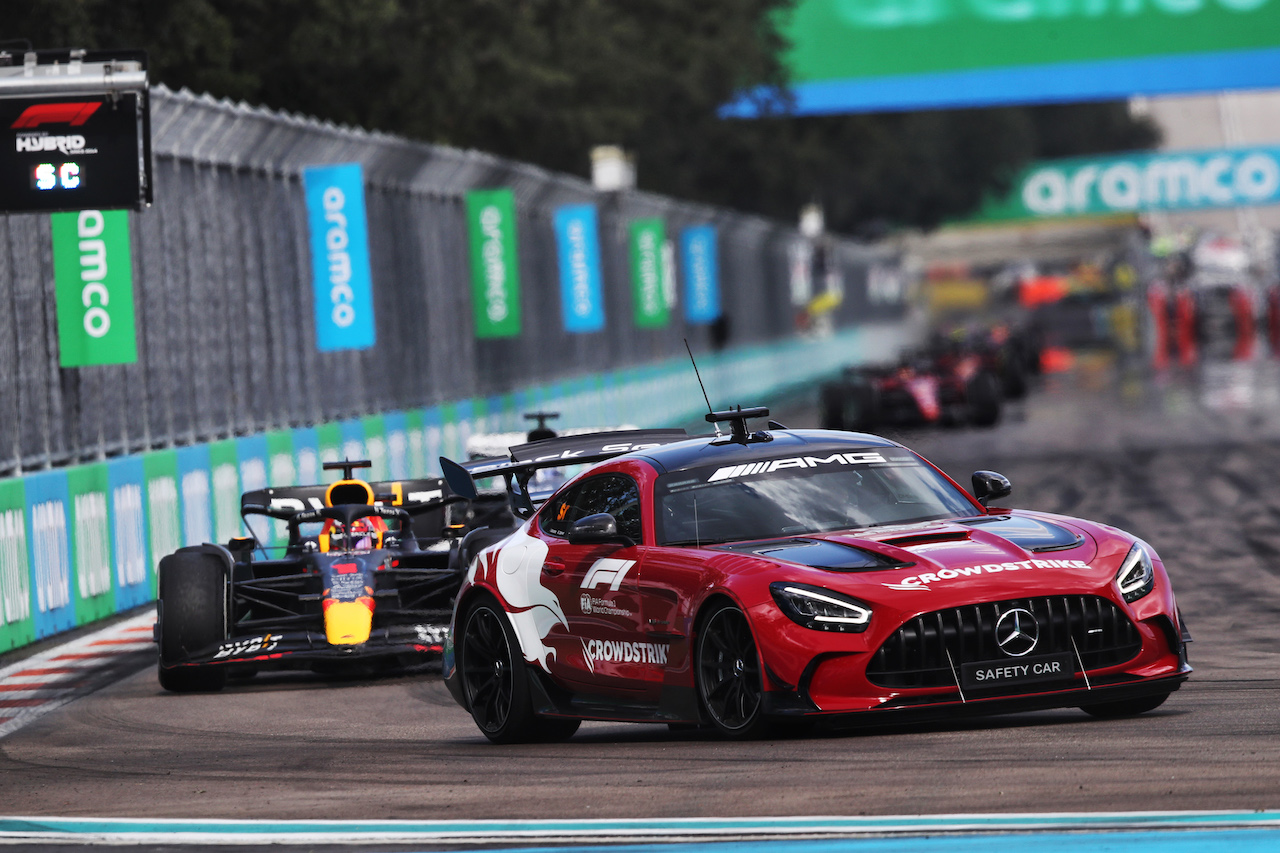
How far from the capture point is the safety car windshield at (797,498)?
8969 mm

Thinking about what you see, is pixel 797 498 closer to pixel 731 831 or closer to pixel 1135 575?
pixel 1135 575

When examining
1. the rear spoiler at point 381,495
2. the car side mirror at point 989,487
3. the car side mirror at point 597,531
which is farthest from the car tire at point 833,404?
the car side mirror at point 597,531

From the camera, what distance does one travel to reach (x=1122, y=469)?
2462 centimetres

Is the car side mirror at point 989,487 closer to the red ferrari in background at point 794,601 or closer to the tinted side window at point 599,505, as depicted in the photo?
the red ferrari in background at point 794,601

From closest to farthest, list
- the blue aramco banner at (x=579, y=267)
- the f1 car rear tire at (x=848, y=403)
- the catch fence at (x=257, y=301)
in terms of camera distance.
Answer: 1. the catch fence at (x=257, y=301)
2. the f1 car rear tire at (x=848, y=403)
3. the blue aramco banner at (x=579, y=267)

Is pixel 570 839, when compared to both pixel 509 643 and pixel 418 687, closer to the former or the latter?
pixel 509 643

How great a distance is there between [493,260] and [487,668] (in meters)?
18.1

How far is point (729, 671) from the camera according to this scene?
8.44m

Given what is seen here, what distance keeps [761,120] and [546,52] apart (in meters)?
18.4

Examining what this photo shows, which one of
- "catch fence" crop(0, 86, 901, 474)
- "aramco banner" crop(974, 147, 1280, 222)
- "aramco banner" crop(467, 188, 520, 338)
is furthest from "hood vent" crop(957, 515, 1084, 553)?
"aramco banner" crop(974, 147, 1280, 222)

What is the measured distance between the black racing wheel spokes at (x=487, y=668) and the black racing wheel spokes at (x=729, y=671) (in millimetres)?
1251

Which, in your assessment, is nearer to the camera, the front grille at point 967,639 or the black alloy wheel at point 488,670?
the front grille at point 967,639

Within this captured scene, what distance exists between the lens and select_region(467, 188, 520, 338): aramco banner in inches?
1088

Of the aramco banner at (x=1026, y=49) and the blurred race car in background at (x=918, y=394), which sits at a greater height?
the aramco banner at (x=1026, y=49)
